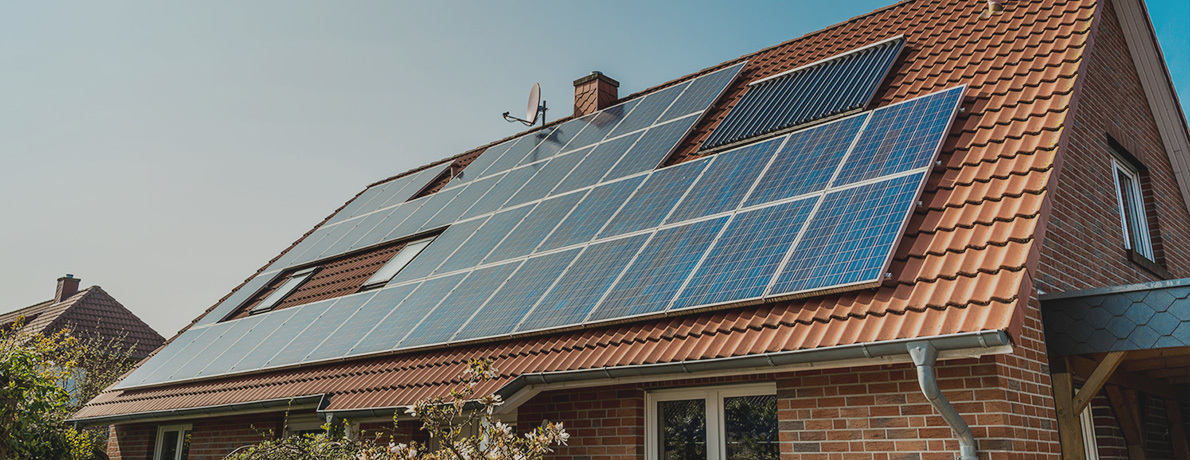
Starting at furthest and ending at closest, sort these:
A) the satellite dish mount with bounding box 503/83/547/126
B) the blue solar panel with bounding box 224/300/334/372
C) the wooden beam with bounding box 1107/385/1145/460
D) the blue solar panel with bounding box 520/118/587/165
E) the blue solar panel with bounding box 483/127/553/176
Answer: the satellite dish mount with bounding box 503/83/547/126
the blue solar panel with bounding box 483/127/553/176
the blue solar panel with bounding box 520/118/587/165
the blue solar panel with bounding box 224/300/334/372
the wooden beam with bounding box 1107/385/1145/460

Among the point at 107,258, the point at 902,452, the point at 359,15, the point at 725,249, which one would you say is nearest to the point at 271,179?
the point at 359,15

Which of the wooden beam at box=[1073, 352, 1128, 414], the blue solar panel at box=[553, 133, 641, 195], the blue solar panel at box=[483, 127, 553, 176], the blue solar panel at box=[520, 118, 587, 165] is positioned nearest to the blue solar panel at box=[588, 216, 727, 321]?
the blue solar panel at box=[553, 133, 641, 195]

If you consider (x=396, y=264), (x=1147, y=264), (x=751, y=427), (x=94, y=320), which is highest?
(x=94, y=320)

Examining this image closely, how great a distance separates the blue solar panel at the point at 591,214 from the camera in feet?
28.1

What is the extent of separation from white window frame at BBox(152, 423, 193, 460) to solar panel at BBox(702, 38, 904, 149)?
30.4ft

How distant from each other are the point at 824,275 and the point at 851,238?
37 cm

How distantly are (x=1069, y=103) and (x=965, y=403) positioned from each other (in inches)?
112

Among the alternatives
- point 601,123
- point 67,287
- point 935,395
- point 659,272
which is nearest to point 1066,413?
point 935,395

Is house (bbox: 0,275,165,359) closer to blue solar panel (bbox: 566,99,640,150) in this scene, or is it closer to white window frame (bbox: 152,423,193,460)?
white window frame (bbox: 152,423,193,460)

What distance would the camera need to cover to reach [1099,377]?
5.91 metres

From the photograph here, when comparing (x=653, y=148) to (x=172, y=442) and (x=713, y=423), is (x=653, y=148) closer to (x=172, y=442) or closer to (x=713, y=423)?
(x=713, y=423)

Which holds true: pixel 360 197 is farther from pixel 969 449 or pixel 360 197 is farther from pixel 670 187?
pixel 969 449

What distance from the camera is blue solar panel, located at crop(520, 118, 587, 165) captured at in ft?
Result: 39.6

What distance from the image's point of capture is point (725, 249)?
269 inches
